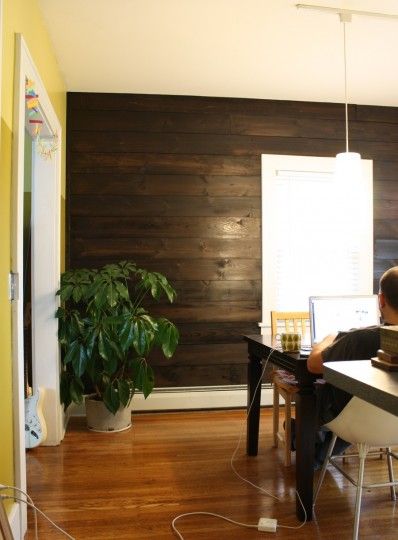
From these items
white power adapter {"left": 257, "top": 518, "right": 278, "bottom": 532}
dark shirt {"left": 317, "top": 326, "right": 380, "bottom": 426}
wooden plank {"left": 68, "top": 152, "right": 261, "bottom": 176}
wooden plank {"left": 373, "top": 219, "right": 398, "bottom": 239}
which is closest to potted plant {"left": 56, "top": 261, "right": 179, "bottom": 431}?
wooden plank {"left": 68, "top": 152, "right": 261, "bottom": 176}

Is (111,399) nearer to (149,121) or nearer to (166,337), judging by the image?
(166,337)

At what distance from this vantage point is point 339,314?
2705mm

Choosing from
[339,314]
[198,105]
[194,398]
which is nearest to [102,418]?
[194,398]

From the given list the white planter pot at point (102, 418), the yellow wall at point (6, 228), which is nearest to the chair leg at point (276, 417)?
the white planter pot at point (102, 418)

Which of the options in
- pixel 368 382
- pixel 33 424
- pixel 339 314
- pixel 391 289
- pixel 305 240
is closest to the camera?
pixel 368 382

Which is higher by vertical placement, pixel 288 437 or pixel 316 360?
pixel 316 360

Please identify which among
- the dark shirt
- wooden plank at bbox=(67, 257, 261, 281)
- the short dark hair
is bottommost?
the dark shirt

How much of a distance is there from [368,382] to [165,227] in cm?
319

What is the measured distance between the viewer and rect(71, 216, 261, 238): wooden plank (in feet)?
12.9

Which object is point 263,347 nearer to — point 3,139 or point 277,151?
point 3,139

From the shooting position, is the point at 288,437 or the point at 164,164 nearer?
the point at 288,437

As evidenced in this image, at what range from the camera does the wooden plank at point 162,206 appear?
3947 mm

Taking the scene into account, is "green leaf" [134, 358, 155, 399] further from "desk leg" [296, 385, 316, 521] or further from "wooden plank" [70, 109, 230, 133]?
"wooden plank" [70, 109, 230, 133]

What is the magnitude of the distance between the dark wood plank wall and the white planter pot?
0.56 meters
